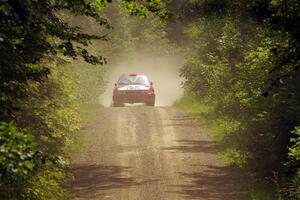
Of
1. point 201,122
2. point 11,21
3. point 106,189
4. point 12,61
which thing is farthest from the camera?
point 201,122

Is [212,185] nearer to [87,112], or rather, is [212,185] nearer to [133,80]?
[87,112]

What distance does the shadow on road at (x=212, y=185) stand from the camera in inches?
531

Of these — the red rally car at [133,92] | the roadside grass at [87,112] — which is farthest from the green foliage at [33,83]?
the red rally car at [133,92]

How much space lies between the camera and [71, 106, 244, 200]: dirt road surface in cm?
1388

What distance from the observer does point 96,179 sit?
599 inches

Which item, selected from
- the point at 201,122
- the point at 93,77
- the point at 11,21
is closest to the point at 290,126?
the point at 11,21

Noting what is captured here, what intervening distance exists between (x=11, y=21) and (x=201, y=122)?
685 inches

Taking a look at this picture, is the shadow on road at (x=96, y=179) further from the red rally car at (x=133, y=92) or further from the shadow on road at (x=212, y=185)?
the red rally car at (x=133, y=92)

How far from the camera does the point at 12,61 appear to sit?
858cm

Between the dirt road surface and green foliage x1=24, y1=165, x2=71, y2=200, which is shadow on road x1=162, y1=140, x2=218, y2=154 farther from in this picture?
green foliage x1=24, y1=165, x2=71, y2=200

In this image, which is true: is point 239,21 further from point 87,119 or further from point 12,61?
point 12,61

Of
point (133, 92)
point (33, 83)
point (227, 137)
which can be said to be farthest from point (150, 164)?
point (133, 92)

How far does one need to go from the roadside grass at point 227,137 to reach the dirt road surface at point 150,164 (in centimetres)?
25

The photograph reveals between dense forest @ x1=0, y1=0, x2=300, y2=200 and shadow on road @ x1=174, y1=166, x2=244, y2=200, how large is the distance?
43cm
